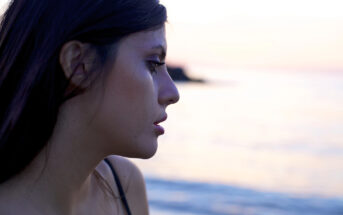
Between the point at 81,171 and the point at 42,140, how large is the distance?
0.19 m

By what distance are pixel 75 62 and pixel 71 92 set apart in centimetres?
10

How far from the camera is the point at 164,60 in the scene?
71.4 inches

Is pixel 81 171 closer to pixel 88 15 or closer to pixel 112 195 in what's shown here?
pixel 112 195

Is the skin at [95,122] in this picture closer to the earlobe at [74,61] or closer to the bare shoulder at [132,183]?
the earlobe at [74,61]

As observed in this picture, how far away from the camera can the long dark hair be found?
161 cm

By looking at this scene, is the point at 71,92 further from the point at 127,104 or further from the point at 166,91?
the point at 166,91

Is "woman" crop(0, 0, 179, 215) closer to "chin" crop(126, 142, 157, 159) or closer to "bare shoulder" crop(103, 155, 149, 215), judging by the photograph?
"chin" crop(126, 142, 157, 159)

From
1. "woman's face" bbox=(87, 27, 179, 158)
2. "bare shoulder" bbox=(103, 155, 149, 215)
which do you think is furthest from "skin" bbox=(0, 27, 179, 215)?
"bare shoulder" bbox=(103, 155, 149, 215)

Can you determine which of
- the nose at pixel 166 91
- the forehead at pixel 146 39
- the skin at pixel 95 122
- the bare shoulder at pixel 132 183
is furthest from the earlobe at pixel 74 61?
the bare shoulder at pixel 132 183

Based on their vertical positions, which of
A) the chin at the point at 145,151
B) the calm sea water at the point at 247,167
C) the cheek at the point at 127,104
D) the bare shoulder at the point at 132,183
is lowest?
the calm sea water at the point at 247,167

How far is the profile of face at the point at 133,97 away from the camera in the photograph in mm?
1696

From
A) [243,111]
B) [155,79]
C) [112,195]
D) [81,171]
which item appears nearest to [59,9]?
[155,79]

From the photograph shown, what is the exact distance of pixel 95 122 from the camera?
5.64 ft

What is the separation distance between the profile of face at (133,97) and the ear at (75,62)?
0.18ft
